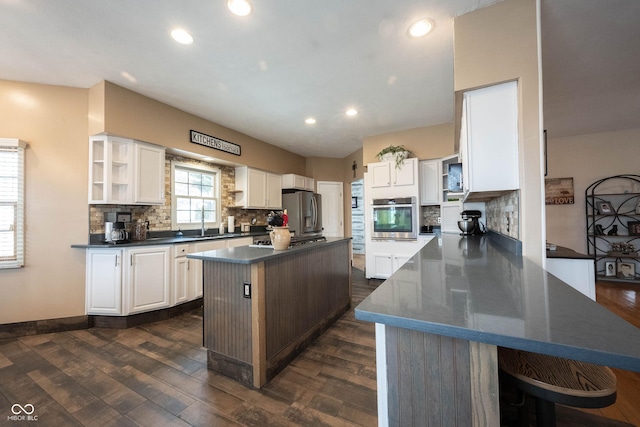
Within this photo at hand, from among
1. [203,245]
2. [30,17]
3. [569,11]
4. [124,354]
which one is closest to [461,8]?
[569,11]

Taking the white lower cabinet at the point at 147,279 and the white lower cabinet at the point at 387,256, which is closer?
the white lower cabinet at the point at 147,279

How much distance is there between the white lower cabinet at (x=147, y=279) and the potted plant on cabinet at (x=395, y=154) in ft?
11.9

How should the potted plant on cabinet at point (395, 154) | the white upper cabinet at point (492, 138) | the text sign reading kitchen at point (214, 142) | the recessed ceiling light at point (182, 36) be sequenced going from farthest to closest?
the potted plant on cabinet at point (395, 154) < the text sign reading kitchen at point (214, 142) < the recessed ceiling light at point (182, 36) < the white upper cabinet at point (492, 138)

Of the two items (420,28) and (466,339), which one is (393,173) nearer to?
(420,28)

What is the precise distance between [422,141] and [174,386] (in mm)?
4536

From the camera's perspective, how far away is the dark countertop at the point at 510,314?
53 cm

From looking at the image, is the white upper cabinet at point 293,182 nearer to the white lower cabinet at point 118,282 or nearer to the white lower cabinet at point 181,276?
the white lower cabinet at point 181,276

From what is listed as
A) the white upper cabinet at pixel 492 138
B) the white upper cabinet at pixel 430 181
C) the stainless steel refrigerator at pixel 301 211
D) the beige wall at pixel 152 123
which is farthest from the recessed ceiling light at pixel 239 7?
the stainless steel refrigerator at pixel 301 211

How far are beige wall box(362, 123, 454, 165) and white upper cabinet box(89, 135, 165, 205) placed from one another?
358 cm

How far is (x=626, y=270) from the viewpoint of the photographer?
14.6ft

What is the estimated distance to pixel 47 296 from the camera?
109 inches

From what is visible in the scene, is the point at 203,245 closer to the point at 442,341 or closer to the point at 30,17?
the point at 30,17

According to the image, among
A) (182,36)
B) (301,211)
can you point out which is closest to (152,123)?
(182,36)

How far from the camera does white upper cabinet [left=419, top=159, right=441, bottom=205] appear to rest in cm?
424
